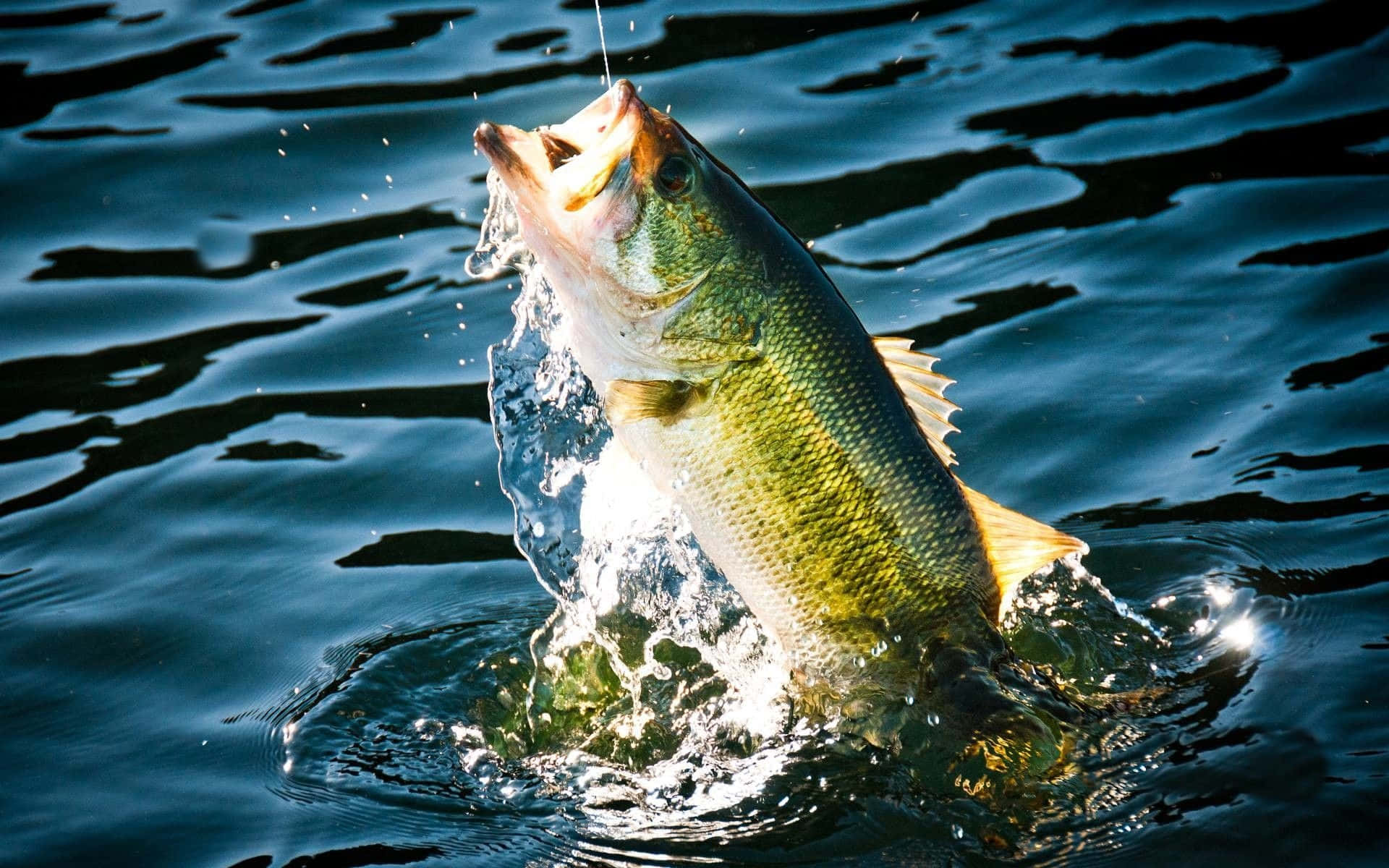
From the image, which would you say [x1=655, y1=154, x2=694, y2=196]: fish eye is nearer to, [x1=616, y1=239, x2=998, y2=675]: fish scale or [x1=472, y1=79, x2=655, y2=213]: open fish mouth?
[x1=472, y1=79, x2=655, y2=213]: open fish mouth

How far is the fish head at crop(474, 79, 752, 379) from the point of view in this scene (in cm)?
409

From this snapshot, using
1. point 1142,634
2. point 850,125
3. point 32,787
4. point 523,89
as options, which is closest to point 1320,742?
point 1142,634

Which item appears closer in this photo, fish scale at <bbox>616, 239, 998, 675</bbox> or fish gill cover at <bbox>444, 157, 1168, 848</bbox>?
fish scale at <bbox>616, 239, 998, 675</bbox>

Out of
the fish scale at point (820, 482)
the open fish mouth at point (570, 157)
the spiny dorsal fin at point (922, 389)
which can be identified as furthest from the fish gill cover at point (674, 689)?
the spiny dorsal fin at point (922, 389)

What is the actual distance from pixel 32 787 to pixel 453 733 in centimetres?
146

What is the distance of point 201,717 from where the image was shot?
530 cm

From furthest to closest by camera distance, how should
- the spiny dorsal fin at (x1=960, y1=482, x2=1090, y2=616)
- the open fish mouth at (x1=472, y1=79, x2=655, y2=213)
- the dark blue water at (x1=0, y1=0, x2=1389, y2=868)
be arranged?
1. the dark blue water at (x1=0, y1=0, x2=1389, y2=868)
2. the spiny dorsal fin at (x1=960, y1=482, x2=1090, y2=616)
3. the open fish mouth at (x1=472, y1=79, x2=655, y2=213)

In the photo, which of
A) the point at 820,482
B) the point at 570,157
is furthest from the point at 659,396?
the point at 570,157

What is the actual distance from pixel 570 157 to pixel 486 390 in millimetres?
3372

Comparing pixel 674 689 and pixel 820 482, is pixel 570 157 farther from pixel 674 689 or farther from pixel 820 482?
pixel 674 689

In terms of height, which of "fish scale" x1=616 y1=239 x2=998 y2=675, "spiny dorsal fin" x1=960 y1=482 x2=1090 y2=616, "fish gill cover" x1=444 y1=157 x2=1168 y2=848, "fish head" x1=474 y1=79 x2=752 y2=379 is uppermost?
"fish head" x1=474 y1=79 x2=752 y2=379

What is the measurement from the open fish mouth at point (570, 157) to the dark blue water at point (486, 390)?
1867 millimetres

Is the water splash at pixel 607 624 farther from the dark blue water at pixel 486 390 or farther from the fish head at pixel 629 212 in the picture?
the fish head at pixel 629 212

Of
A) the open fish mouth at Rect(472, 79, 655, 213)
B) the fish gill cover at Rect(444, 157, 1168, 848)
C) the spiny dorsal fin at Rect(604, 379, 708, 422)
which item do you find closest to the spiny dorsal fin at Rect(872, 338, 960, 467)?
the spiny dorsal fin at Rect(604, 379, 708, 422)
